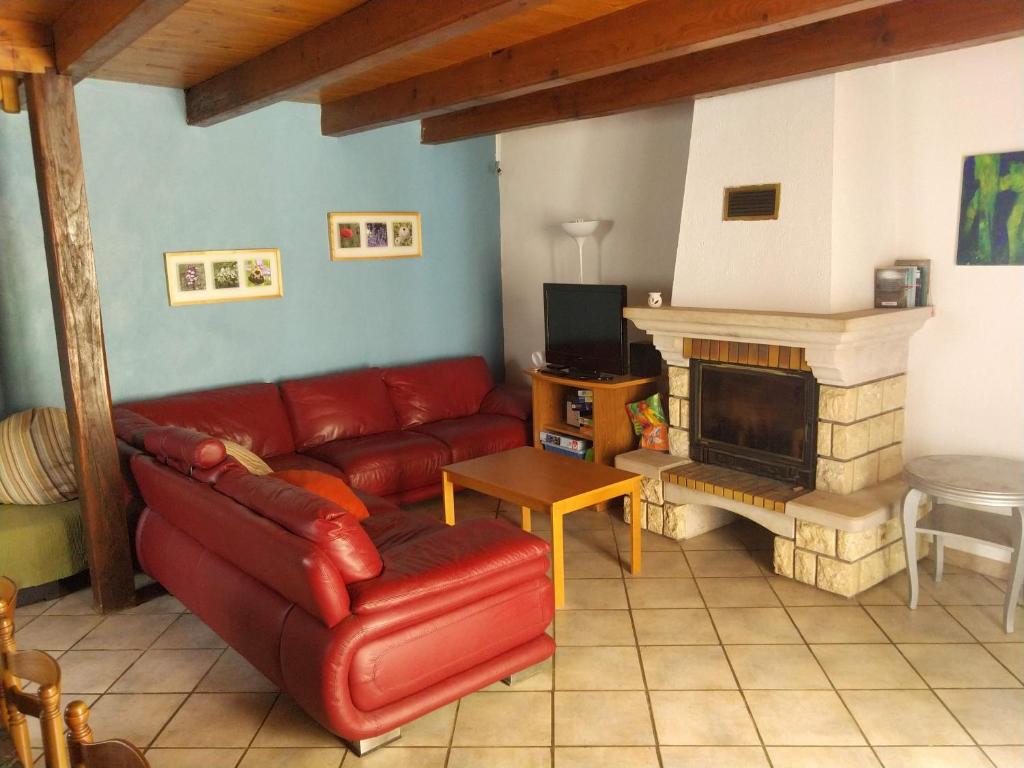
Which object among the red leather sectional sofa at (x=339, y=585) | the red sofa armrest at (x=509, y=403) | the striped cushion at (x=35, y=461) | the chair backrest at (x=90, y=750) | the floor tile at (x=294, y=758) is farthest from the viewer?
the red sofa armrest at (x=509, y=403)

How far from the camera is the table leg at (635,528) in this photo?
3852 millimetres

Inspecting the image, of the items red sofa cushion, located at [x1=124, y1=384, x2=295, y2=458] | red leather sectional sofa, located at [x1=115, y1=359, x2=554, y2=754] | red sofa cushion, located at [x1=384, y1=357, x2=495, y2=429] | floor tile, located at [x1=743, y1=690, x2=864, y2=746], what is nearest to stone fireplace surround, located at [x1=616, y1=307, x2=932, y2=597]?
floor tile, located at [x1=743, y1=690, x2=864, y2=746]

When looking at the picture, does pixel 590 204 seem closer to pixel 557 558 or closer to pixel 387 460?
pixel 387 460

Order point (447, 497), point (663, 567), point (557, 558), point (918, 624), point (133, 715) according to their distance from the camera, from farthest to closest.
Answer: point (447, 497) < point (663, 567) < point (557, 558) < point (918, 624) < point (133, 715)

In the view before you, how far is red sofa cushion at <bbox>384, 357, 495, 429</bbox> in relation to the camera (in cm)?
540

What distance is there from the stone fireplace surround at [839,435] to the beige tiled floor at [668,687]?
0.16m

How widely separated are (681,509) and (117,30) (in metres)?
3.29

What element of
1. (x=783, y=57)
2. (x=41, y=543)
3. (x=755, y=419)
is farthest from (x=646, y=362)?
(x=41, y=543)

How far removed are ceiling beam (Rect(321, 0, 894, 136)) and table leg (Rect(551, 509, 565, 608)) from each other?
1.93m

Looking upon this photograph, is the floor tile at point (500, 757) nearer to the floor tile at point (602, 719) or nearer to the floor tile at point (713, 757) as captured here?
the floor tile at point (602, 719)

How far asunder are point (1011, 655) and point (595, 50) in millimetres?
2891

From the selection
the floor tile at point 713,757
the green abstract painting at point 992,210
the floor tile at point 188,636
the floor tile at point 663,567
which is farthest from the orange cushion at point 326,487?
the green abstract painting at point 992,210

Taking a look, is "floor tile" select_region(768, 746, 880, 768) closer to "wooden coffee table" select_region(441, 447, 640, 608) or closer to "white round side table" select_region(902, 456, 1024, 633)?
"white round side table" select_region(902, 456, 1024, 633)

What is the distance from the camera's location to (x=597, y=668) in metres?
3.13
